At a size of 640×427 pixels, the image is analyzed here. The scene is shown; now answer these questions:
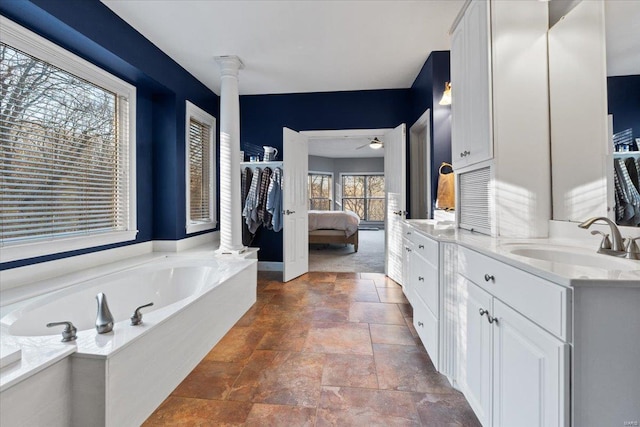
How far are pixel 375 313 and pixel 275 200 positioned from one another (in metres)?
1.96

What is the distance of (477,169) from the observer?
1846 millimetres

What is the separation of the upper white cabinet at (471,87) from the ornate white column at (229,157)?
85.9 inches

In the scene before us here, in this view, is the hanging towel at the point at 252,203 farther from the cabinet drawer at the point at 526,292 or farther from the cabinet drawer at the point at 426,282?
the cabinet drawer at the point at 526,292

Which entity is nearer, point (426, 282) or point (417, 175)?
point (426, 282)

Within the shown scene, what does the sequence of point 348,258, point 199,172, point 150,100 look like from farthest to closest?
1. point 348,258
2. point 199,172
3. point 150,100

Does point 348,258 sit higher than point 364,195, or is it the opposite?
point 364,195

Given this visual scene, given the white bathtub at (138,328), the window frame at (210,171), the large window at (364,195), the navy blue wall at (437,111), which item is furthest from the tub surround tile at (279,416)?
the large window at (364,195)

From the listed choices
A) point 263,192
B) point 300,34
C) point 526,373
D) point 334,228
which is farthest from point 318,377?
point 334,228

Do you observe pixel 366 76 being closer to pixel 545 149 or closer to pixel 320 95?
pixel 320 95

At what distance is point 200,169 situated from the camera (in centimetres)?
382

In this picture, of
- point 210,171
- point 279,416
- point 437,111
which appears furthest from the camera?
point 210,171

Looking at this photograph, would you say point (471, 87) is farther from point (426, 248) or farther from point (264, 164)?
point (264, 164)

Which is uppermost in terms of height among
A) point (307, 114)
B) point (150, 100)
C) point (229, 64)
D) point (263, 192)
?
point (229, 64)

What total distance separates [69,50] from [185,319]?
2246 mm
